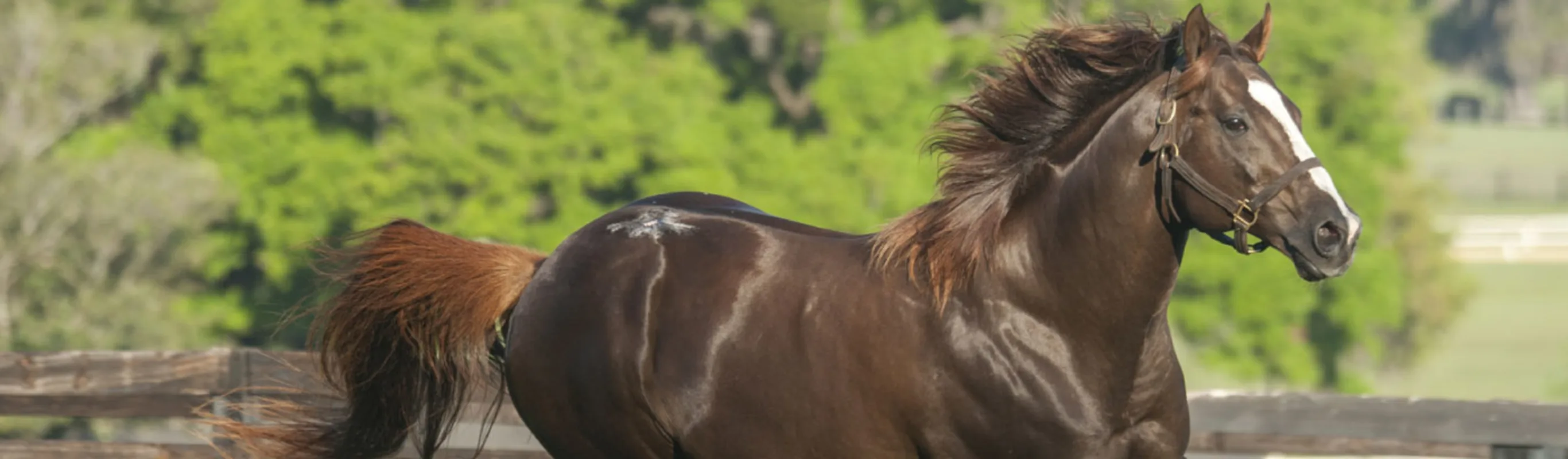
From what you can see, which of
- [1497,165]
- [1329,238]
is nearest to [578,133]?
[1329,238]

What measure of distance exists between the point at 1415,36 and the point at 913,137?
35.5 meters

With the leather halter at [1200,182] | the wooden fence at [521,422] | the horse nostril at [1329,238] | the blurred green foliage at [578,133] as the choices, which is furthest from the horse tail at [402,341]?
the blurred green foliage at [578,133]

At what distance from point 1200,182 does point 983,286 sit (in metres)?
0.61

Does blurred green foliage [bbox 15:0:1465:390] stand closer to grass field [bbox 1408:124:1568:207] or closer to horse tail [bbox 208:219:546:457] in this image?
horse tail [bbox 208:219:546:457]

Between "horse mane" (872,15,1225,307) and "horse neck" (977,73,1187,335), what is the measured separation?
0.20ft

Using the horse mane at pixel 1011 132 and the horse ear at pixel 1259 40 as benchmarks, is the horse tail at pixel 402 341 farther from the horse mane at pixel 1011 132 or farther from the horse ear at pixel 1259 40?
the horse ear at pixel 1259 40

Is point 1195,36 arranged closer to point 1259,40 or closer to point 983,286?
point 1259,40

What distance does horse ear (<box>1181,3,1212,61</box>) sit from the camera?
184 inches

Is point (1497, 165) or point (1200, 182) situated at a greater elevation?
point (1497, 165)

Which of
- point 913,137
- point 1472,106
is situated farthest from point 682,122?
point 1472,106

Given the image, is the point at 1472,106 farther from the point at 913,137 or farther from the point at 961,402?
the point at 961,402

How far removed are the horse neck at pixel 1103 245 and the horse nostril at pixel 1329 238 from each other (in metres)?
0.41

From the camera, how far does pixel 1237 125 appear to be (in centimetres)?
459

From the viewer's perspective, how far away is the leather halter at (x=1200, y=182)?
450 cm
